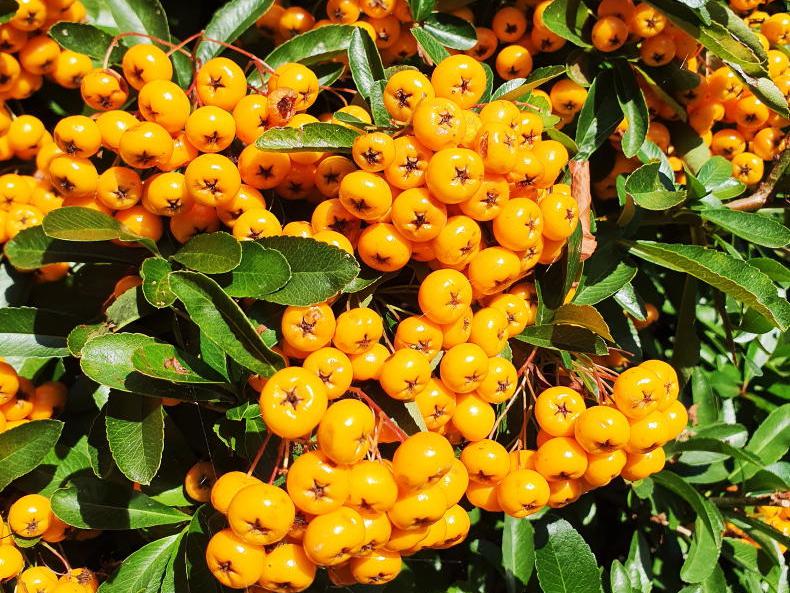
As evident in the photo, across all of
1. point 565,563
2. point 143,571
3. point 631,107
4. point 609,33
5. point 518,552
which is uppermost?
point 609,33

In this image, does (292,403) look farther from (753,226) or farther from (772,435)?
(772,435)

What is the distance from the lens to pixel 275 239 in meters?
1.70

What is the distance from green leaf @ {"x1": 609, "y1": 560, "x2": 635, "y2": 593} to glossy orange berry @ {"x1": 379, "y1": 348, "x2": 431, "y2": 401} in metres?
1.27

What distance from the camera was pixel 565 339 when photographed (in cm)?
191

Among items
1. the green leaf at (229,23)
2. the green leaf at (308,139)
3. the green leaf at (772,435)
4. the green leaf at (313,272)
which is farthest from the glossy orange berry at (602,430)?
the green leaf at (229,23)

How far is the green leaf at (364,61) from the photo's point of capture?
2.00 meters

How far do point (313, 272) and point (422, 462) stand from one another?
0.52m

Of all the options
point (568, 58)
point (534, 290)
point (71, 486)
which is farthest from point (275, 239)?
point (568, 58)

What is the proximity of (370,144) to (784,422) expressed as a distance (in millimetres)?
2361

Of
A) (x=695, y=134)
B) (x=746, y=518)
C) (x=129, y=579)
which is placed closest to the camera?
(x=129, y=579)

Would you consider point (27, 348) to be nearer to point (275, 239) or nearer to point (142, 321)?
point (142, 321)

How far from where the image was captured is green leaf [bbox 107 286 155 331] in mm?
1826

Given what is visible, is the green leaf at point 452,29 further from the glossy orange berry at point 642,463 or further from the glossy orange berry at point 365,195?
the glossy orange berry at point 642,463

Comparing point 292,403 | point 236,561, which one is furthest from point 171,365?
point 236,561
